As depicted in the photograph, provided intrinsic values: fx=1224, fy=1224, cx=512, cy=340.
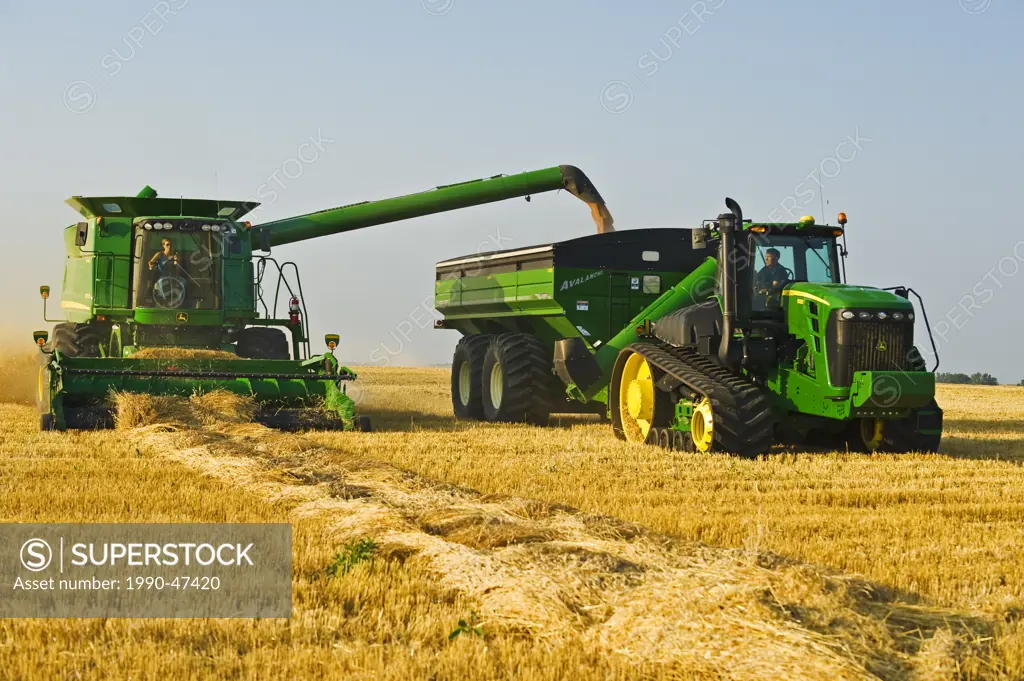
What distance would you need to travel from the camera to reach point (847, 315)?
11.4 meters

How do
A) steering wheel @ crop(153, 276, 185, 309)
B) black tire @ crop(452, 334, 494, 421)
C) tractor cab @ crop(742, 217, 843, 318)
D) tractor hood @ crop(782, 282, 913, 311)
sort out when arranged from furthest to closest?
1. black tire @ crop(452, 334, 494, 421)
2. steering wheel @ crop(153, 276, 185, 309)
3. tractor cab @ crop(742, 217, 843, 318)
4. tractor hood @ crop(782, 282, 913, 311)

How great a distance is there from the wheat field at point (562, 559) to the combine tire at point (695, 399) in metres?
0.41

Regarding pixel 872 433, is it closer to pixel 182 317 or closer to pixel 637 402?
pixel 637 402

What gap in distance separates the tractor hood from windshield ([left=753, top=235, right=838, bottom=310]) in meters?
0.28

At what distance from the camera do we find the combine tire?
11.4 meters

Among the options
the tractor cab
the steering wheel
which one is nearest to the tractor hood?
the tractor cab

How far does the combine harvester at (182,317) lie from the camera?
1403cm

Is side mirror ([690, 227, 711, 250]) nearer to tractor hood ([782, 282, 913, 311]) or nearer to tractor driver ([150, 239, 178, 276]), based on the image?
tractor hood ([782, 282, 913, 311])

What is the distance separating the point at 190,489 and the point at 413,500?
1.64m

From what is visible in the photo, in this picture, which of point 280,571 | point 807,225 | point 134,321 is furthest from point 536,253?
point 280,571

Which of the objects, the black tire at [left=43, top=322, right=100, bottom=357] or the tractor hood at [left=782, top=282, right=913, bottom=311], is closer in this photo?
the tractor hood at [left=782, top=282, right=913, bottom=311]

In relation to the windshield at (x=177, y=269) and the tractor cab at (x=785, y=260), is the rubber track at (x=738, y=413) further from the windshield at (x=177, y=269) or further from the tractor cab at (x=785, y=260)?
the windshield at (x=177, y=269)

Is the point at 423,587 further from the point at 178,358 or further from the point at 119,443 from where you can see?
the point at 178,358

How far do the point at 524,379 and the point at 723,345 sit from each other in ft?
14.7
